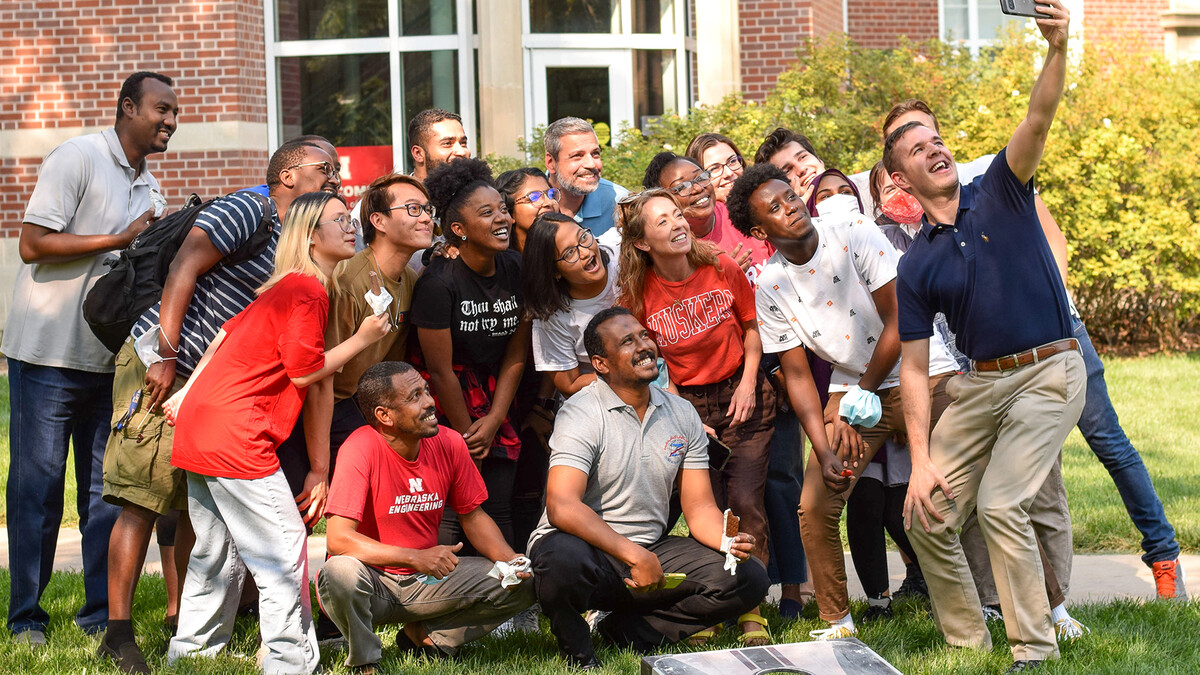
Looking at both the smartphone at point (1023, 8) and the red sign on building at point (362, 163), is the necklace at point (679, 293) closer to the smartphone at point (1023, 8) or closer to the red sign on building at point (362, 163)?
the smartphone at point (1023, 8)

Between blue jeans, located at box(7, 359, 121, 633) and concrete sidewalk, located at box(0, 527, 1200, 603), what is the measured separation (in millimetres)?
1236

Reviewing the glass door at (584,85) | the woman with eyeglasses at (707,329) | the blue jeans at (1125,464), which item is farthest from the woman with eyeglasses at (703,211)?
the glass door at (584,85)

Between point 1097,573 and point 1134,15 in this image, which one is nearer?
point 1097,573

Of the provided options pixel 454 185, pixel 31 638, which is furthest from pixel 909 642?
pixel 31 638

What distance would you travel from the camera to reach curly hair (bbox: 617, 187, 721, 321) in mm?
5270

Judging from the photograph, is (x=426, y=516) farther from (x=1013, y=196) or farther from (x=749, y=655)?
(x=1013, y=196)

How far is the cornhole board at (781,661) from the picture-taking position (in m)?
4.02

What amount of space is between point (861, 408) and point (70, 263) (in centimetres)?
337

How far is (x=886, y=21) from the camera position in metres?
15.2

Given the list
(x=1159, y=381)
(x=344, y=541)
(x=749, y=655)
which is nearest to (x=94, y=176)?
(x=344, y=541)

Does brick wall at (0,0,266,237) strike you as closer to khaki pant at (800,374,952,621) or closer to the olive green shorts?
the olive green shorts

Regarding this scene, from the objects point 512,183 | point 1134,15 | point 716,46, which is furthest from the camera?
point 1134,15

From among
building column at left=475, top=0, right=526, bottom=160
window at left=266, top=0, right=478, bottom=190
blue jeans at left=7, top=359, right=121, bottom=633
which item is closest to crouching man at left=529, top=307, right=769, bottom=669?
blue jeans at left=7, top=359, right=121, bottom=633

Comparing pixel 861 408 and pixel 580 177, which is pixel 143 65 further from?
pixel 861 408
